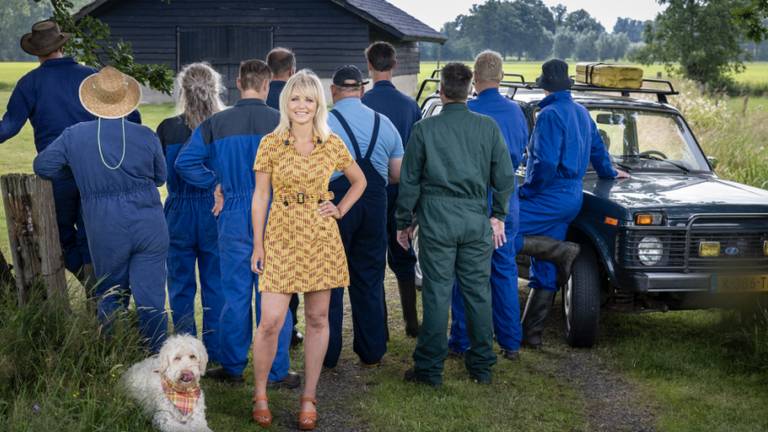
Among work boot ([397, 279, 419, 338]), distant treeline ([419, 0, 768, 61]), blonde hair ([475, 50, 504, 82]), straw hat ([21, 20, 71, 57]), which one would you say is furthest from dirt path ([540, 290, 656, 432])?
distant treeline ([419, 0, 768, 61])

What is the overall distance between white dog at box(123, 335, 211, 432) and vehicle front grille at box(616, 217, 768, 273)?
3.32 metres

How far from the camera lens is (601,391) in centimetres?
654

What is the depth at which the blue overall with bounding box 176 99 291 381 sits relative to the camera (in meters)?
5.83

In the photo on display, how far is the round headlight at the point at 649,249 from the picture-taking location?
6.95m

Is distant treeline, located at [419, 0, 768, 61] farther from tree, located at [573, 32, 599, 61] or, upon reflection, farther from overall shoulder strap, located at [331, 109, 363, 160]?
overall shoulder strap, located at [331, 109, 363, 160]

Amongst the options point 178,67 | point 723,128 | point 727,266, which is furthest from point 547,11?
point 727,266

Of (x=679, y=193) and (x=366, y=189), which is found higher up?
(x=366, y=189)

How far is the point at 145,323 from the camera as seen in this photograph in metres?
5.80

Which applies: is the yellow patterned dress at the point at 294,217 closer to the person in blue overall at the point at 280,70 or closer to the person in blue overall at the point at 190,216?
the person in blue overall at the point at 190,216

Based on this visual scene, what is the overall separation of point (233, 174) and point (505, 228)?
2.04m

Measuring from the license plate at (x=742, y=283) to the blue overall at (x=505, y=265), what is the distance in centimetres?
145

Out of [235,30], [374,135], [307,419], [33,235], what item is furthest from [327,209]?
[235,30]

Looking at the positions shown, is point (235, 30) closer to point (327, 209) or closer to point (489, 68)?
point (489, 68)

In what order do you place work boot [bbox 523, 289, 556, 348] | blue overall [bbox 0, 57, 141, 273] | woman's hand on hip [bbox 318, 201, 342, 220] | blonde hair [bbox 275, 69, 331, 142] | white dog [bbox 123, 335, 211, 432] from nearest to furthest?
white dog [bbox 123, 335, 211, 432] < blonde hair [bbox 275, 69, 331, 142] < woman's hand on hip [bbox 318, 201, 342, 220] < blue overall [bbox 0, 57, 141, 273] < work boot [bbox 523, 289, 556, 348]
